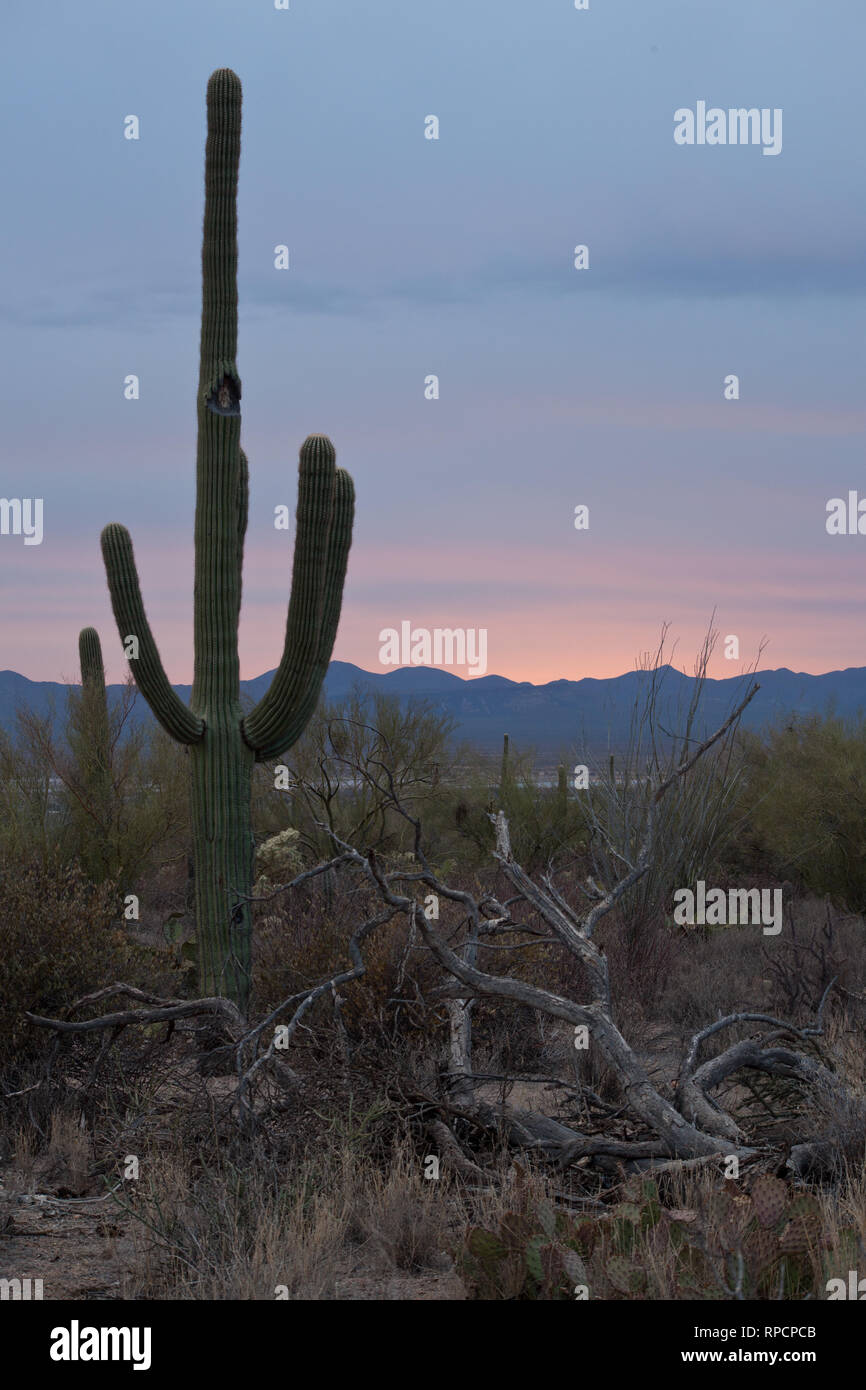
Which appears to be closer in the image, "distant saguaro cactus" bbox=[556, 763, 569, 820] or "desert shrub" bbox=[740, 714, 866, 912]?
"desert shrub" bbox=[740, 714, 866, 912]

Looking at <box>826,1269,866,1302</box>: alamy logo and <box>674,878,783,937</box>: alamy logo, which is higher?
<box>674,878,783,937</box>: alamy logo

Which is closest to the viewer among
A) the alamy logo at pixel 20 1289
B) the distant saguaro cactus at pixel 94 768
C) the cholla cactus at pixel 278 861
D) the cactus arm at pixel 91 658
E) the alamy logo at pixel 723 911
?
the alamy logo at pixel 20 1289

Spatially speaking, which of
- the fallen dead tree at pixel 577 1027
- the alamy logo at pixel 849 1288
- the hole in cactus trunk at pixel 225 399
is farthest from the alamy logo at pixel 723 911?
the alamy logo at pixel 849 1288

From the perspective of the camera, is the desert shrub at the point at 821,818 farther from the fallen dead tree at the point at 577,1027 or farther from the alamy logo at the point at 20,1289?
the alamy logo at the point at 20,1289

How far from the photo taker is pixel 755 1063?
655 centimetres

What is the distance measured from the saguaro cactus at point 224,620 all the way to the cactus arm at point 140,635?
11 millimetres

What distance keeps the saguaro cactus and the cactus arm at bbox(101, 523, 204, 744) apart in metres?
0.01

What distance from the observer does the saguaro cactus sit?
9750mm

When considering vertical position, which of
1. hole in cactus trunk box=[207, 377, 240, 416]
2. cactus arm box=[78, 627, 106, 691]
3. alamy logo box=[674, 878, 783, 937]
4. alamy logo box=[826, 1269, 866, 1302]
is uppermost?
hole in cactus trunk box=[207, 377, 240, 416]

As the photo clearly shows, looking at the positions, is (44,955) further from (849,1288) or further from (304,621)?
(849,1288)

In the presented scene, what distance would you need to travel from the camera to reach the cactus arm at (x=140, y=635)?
9.80 meters

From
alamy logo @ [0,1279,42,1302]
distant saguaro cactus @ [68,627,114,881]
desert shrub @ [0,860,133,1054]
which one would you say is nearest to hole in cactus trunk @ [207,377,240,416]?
desert shrub @ [0,860,133,1054]

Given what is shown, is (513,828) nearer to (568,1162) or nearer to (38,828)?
(38,828)

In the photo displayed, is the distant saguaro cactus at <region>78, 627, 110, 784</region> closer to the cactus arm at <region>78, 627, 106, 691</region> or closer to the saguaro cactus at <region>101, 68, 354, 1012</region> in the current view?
the cactus arm at <region>78, 627, 106, 691</region>
